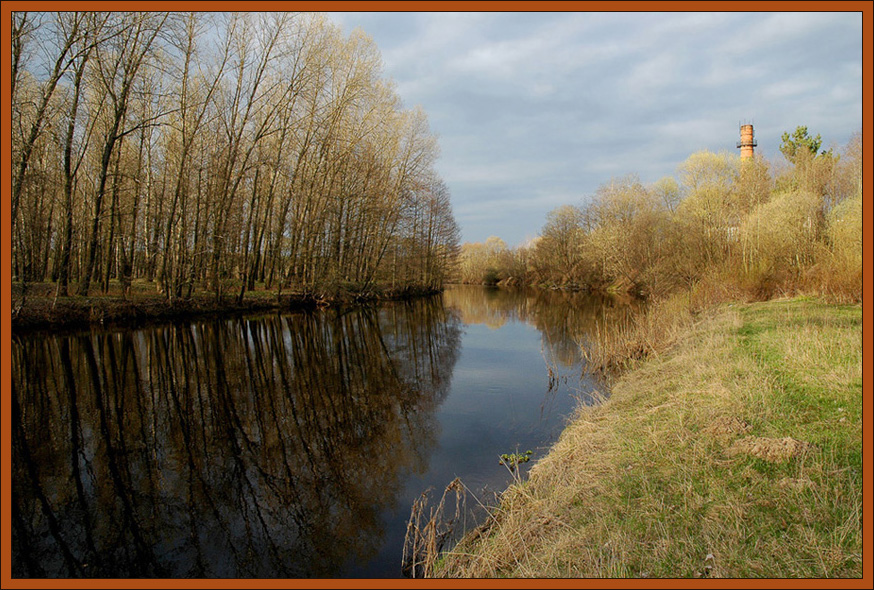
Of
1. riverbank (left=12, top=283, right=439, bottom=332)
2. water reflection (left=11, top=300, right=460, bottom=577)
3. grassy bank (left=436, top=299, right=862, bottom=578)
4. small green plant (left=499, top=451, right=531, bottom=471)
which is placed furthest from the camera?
riverbank (left=12, top=283, right=439, bottom=332)

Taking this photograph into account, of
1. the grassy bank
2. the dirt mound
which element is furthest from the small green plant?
the dirt mound

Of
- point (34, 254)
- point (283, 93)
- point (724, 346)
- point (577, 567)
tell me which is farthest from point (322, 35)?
point (577, 567)

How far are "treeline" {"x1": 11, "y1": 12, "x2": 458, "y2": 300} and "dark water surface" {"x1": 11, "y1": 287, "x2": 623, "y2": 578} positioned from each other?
7.70 meters

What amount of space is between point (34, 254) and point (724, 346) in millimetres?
30190

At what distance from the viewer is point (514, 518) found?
424 cm

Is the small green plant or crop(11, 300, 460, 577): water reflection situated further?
the small green plant

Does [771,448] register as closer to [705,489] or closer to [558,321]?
[705,489]

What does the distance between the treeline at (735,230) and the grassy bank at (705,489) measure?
10.6 meters

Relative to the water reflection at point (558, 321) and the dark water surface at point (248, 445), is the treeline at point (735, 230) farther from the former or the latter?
the dark water surface at point (248, 445)

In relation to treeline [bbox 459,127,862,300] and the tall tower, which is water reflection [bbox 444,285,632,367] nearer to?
treeline [bbox 459,127,862,300]

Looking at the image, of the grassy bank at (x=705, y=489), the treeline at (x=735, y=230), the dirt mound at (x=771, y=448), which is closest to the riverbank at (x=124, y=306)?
the grassy bank at (x=705, y=489)

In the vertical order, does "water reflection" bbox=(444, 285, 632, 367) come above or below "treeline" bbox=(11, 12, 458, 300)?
below

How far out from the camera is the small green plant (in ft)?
20.9

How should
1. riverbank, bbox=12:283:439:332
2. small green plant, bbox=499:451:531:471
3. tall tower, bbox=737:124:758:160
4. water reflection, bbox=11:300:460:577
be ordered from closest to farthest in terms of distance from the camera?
1. water reflection, bbox=11:300:460:577
2. small green plant, bbox=499:451:531:471
3. riverbank, bbox=12:283:439:332
4. tall tower, bbox=737:124:758:160
